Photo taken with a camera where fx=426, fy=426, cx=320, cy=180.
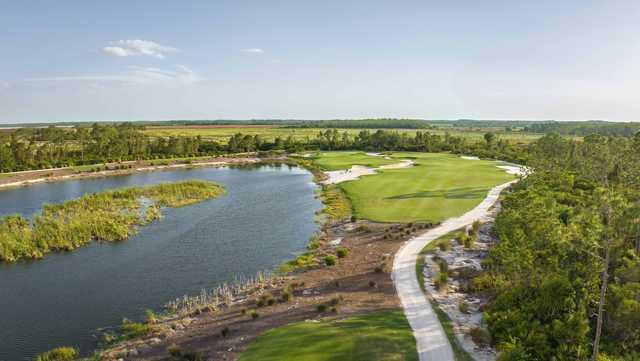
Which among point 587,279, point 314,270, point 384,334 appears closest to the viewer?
point 587,279

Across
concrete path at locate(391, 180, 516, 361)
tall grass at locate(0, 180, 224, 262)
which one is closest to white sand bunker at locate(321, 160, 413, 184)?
tall grass at locate(0, 180, 224, 262)

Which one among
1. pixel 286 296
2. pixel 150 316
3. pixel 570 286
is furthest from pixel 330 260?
pixel 570 286

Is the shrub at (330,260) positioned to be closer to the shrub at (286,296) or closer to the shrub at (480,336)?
the shrub at (286,296)

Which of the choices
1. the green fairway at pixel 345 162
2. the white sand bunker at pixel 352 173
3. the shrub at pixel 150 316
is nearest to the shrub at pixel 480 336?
the shrub at pixel 150 316

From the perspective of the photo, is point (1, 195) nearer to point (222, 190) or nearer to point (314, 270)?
point (222, 190)

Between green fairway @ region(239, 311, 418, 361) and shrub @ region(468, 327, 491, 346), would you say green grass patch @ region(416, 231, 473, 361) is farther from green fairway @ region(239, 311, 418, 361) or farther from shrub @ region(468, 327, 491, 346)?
green fairway @ region(239, 311, 418, 361)

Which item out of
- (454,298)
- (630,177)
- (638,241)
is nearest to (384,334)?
(454,298)
